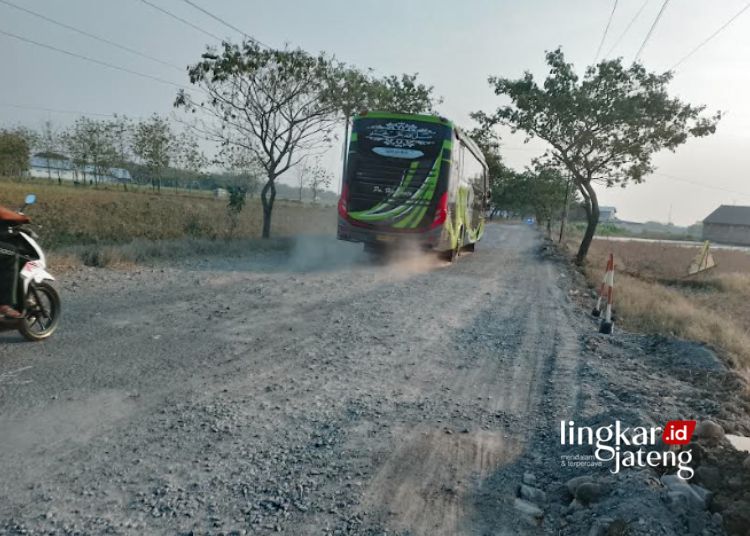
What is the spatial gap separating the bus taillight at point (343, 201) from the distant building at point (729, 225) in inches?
3970

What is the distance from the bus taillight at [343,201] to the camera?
1361 centimetres

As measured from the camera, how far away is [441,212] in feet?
43.9

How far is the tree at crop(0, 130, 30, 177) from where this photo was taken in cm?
4510

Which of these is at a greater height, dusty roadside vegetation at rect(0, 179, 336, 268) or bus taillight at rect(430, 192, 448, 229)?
bus taillight at rect(430, 192, 448, 229)

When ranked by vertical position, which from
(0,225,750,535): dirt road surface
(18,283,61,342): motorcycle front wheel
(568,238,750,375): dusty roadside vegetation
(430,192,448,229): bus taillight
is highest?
(430,192,448,229): bus taillight

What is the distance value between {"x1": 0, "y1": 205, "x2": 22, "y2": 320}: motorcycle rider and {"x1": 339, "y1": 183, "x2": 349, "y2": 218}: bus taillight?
9.09 meters

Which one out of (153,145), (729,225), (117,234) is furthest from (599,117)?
(729,225)

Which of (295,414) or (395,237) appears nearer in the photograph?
(295,414)

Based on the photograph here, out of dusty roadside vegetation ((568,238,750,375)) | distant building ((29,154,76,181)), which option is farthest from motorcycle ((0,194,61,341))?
distant building ((29,154,76,181))

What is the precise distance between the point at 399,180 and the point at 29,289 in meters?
9.43

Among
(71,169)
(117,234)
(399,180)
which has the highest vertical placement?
(399,180)

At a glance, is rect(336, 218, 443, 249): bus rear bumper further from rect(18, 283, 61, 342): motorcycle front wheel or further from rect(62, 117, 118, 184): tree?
rect(62, 117, 118, 184): tree

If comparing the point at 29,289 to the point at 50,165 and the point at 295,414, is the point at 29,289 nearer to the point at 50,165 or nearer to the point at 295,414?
the point at 295,414

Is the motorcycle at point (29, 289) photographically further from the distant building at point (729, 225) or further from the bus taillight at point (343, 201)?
the distant building at point (729, 225)
